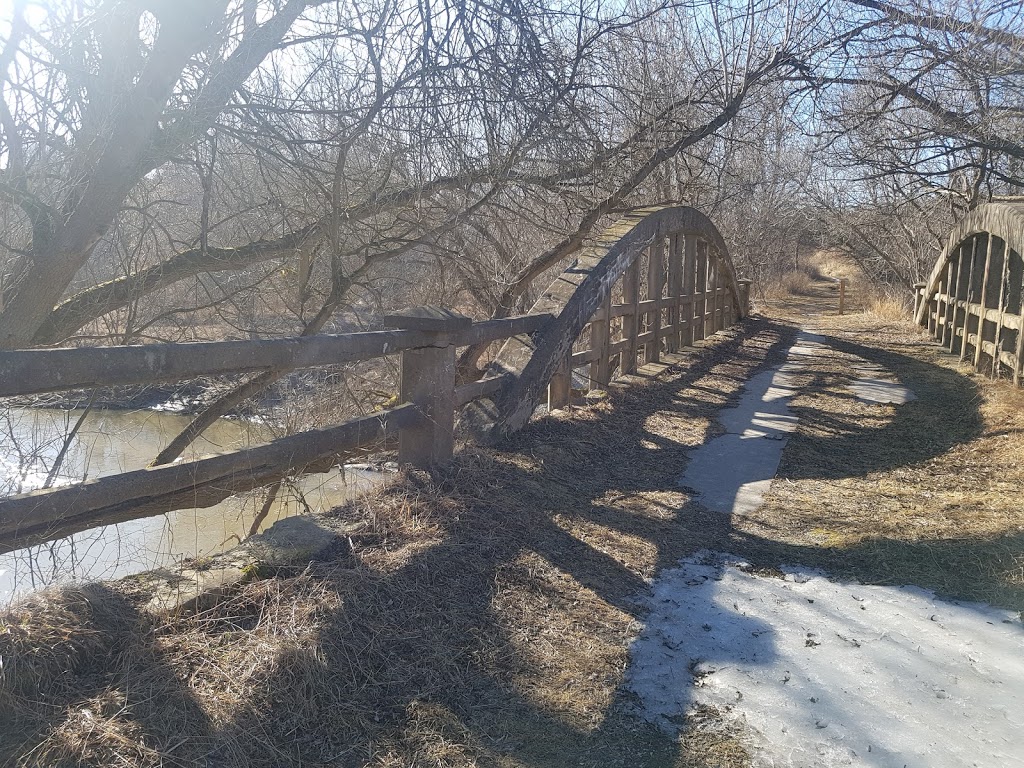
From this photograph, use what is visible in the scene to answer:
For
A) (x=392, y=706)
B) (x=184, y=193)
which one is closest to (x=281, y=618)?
(x=392, y=706)

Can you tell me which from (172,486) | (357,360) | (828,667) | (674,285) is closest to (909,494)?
(828,667)

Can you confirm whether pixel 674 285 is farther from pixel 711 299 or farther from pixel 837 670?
pixel 837 670

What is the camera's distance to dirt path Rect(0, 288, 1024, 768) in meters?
2.42

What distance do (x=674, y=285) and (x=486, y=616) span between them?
9.72 m

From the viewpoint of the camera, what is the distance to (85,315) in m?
6.03

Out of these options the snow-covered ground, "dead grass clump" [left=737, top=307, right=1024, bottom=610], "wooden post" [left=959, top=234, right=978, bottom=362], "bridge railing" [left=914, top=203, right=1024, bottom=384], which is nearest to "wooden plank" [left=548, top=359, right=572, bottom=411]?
"dead grass clump" [left=737, top=307, right=1024, bottom=610]

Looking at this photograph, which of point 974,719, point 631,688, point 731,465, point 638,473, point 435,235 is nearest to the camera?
point 974,719

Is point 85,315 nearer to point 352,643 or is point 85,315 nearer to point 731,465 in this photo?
point 352,643

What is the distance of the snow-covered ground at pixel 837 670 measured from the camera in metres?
2.51

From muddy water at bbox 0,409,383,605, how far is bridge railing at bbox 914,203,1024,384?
25.7 ft

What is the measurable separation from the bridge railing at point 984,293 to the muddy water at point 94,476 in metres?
7.83

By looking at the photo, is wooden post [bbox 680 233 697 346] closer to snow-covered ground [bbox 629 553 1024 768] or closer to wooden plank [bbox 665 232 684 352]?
wooden plank [bbox 665 232 684 352]

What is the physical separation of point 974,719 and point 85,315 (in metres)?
6.05

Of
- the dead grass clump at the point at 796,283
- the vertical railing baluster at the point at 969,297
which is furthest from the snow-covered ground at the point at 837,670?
the dead grass clump at the point at 796,283
